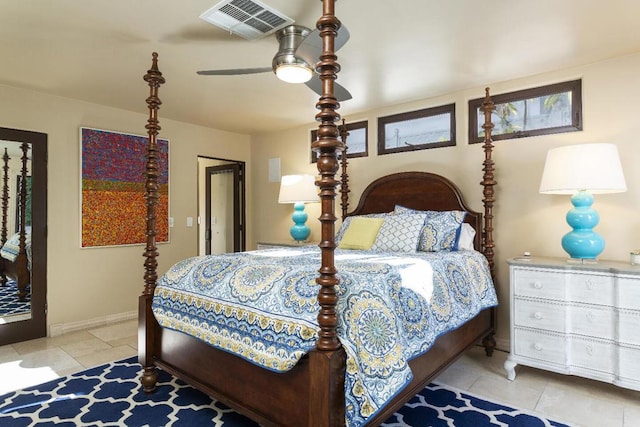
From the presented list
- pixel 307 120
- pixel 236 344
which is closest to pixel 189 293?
pixel 236 344

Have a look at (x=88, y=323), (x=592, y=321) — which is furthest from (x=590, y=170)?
(x=88, y=323)

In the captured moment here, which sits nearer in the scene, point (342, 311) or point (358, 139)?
point (342, 311)

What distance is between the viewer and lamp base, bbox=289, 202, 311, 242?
464 centimetres

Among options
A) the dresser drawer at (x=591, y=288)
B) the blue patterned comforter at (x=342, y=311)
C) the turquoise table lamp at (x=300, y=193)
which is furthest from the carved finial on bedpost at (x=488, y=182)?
the turquoise table lamp at (x=300, y=193)

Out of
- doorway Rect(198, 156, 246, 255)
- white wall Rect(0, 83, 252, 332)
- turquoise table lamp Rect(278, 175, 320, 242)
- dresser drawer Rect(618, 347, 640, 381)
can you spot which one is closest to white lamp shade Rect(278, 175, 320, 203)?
turquoise table lamp Rect(278, 175, 320, 242)

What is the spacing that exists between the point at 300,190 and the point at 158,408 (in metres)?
2.67

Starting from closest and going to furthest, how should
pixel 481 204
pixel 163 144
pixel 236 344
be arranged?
pixel 236 344 → pixel 481 204 → pixel 163 144

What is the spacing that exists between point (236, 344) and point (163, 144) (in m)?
3.48

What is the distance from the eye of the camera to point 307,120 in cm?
479

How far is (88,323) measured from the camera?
405 cm

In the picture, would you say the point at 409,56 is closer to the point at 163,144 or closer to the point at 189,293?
the point at 189,293

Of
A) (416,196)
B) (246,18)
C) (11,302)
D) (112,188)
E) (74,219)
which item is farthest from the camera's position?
(112,188)

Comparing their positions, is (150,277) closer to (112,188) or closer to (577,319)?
(112,188)

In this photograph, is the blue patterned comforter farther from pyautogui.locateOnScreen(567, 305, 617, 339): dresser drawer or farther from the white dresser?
pyautogui.locateOnScreen(567, 305, 617, 339): dresser drawer
